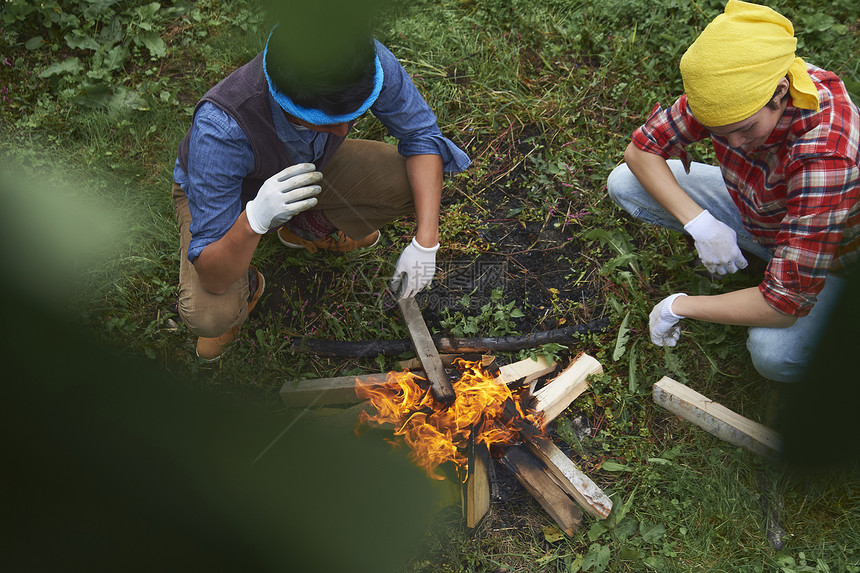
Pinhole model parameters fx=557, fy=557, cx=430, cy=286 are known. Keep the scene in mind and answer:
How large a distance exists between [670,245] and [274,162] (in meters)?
2.32

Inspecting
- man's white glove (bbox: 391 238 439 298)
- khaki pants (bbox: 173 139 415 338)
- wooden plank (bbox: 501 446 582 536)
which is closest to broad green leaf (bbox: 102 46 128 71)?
khaki pants (bbox: 173 139 415 338)

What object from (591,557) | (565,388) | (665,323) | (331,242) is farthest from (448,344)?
(591,557)

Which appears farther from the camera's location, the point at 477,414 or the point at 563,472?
the point at 477,414

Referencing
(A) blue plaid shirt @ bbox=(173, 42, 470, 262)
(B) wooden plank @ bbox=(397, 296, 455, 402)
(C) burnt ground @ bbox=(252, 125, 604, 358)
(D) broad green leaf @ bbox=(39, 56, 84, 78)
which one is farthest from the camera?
(D) broad green leaf @ bbox=(39, 56, 84, 78)

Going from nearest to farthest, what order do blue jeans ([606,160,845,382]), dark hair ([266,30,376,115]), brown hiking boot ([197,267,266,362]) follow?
dark hair ([266,30,376,115]), blue jeans ([606,160,845,382]), brown hiking boot ([197,267,266,362])

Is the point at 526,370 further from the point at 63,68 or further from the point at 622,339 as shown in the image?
the point at 63,68

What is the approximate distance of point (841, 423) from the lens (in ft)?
1.57

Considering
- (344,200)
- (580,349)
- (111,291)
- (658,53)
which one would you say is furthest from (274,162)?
(658,53)

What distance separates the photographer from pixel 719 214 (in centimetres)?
301

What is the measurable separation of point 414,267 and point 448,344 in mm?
500

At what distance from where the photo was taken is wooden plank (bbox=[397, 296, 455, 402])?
9.18ft

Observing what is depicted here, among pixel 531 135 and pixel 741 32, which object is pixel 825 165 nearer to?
pixel 741 32

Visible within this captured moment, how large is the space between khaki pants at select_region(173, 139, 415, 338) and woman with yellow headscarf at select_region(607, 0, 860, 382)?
131 centimetres

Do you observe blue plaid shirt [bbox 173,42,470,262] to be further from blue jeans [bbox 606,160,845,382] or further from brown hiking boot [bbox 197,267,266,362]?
blue jeans [bbox 606,160,845,382]
